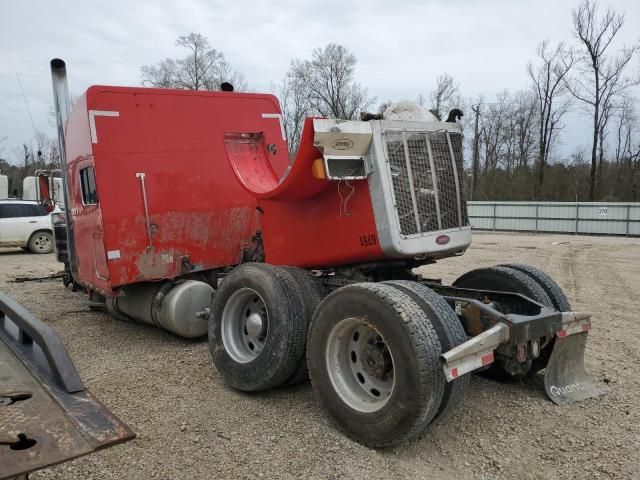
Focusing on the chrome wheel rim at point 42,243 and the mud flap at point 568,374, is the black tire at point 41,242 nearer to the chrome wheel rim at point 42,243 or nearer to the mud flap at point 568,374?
the chrome wheel rim at point 42,243

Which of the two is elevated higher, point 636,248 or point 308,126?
point 308,126

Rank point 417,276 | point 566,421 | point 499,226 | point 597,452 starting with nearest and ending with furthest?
point 597,452 → point 566,421 → point 417,276 → point 499,226

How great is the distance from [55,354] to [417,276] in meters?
3.36

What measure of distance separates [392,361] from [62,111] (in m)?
5.41

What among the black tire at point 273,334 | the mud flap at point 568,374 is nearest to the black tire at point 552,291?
the mud flap at point 568,374

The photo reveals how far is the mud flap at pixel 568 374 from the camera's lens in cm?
399

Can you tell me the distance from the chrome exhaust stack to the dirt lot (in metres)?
1.83

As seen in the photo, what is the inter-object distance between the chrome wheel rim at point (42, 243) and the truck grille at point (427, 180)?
16540mm

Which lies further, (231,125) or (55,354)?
(231,125)

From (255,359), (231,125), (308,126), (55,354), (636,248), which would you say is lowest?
(636,248)

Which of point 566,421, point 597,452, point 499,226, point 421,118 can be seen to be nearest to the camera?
point 597,452

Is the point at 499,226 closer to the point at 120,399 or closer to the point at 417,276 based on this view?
the point at 417,276

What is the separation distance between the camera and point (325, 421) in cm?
381

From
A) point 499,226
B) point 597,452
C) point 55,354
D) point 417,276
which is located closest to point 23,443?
point 55,354
